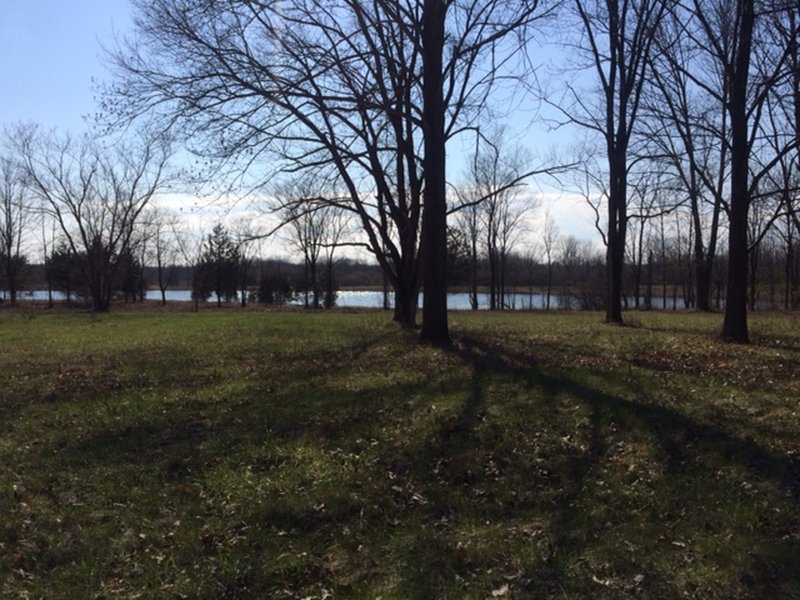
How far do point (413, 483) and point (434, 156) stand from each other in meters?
8.47

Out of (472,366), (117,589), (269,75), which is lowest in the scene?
(117,589)

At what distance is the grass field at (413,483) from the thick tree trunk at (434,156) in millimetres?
3125

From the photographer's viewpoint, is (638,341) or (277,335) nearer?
(638,341)

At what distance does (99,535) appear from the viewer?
16.4ft

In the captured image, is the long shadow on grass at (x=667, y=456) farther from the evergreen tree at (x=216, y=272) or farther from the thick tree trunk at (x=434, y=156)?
the evergreen tree at (x=216, y=272)

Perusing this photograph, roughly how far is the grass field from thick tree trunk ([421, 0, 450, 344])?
312cm

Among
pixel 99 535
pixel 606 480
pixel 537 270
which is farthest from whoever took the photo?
pixel 537 270

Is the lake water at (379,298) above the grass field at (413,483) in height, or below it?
above

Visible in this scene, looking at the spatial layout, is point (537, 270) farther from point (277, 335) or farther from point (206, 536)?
point (206, 536)

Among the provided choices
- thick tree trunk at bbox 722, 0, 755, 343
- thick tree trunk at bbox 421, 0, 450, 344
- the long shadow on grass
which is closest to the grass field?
the long shadow on grass

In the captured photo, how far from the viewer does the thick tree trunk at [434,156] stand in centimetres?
1294

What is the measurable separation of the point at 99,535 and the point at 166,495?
30.9 inches

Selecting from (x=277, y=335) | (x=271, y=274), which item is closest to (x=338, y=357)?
(x=277, y=335)

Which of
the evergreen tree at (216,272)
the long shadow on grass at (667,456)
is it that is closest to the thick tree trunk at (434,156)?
the long shadow on grass at (667,456)
